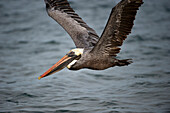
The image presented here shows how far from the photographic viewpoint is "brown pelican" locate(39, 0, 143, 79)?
652 cm

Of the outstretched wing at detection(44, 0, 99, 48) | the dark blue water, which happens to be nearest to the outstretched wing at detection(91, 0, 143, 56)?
the outstretched wing at detection(44, 0, 99, 48)

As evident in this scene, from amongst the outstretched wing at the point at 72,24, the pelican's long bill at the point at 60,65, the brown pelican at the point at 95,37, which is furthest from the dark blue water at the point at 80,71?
the outstretched wing at the point at 72,24

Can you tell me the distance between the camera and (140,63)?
33.4 feet

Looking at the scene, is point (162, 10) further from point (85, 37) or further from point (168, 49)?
point (85, 37)

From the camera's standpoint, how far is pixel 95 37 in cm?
861

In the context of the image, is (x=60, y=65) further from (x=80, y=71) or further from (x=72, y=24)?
(x=80, y=71)

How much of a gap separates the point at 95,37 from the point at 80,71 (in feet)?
5.78

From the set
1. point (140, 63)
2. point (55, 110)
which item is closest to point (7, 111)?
point (55, 110)

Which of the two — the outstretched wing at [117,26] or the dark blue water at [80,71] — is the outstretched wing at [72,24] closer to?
the outstretched wing at [117,26]

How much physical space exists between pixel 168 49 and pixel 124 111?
4.78 m

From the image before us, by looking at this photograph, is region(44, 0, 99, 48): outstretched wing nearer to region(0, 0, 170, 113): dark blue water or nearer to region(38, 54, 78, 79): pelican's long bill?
region(38, 54, 78, 79): pelican's long bill

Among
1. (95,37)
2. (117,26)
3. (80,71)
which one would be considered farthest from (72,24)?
(117,26)

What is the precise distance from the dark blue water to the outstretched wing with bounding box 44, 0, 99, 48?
4.19 feet

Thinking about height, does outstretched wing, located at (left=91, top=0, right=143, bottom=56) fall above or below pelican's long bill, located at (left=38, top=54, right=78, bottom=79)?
above
